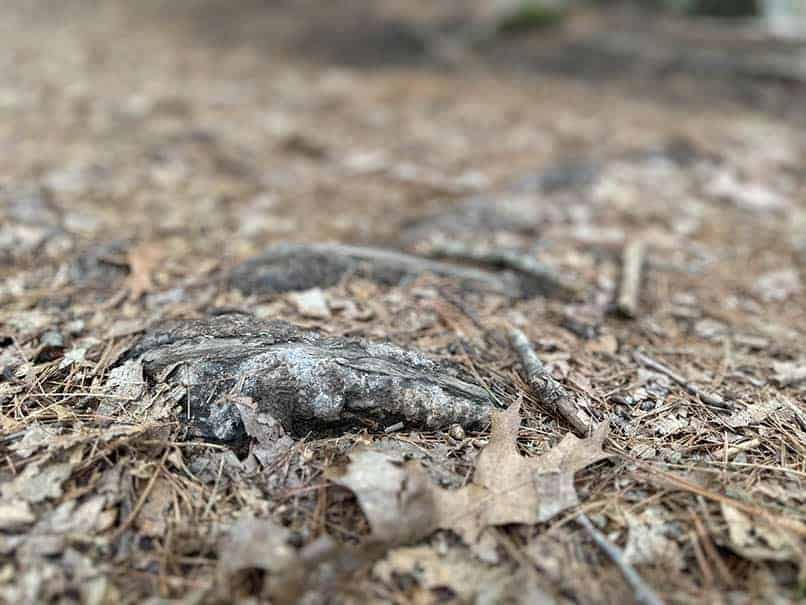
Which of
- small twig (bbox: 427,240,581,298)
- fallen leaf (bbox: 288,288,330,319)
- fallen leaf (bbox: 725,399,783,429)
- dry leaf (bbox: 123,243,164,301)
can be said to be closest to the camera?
fallen leaf (bbox: 725,399,783,429)

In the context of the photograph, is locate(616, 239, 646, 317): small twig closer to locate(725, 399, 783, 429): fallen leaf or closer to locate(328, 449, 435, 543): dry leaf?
locate(725, 399, 783, 429): fallen leaf

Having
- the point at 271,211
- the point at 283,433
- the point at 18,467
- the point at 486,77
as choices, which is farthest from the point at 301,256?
the point at 486,77

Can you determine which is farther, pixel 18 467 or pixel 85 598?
pixel 18 467

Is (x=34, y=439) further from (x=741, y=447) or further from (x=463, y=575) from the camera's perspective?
(x=741, y=447)

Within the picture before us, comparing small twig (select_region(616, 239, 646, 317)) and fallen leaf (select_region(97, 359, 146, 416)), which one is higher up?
fallen leaf (select_region(97, 359, 146, 416))

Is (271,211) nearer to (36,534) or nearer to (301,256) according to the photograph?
(301,256)

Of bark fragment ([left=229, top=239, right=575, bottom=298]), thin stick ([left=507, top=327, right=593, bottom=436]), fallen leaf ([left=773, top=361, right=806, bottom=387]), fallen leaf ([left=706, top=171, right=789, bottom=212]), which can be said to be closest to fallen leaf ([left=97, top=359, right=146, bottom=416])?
bark fragment ([left=229, top=239, right=575, bottom=298])

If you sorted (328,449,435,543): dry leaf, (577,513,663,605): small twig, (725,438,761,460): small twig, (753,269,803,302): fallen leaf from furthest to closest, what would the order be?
(753,269,803,302): fallen leaf → (725,438,761,460): small twig → (328,449,435,543): dry leaf → (577,513,663,605): small twig
